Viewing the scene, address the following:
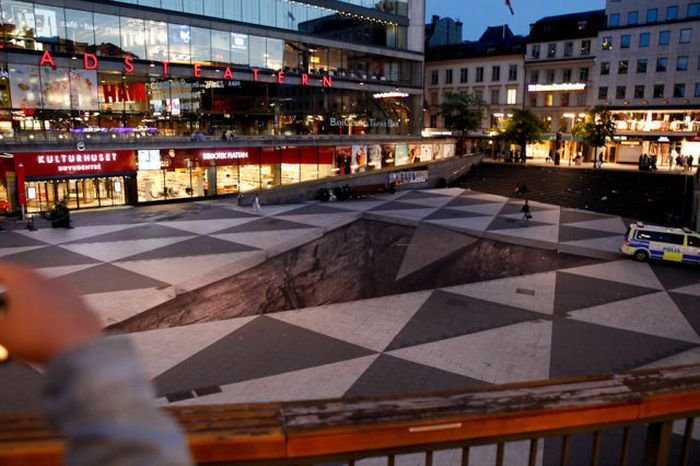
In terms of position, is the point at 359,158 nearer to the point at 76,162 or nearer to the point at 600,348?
the point at 76,162

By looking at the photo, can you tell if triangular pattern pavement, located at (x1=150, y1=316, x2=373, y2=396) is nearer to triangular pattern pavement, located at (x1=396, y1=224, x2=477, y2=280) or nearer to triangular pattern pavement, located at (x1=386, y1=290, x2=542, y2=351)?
triangular pattern pavement, located at (x1=386, y1=290, x2=542, y2=351)

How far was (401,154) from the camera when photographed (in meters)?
52.9

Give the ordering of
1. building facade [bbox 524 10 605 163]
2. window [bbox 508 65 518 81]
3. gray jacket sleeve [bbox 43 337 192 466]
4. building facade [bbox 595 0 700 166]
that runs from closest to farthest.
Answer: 1. gray jacket sleeve [bbox 43 337 192 466]
2. building facade [bbox 595 0 700 166]
3. building facade [bbox 524 10 605 163]
4. window [bbox 508 65 518 81]

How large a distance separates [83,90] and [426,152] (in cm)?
3229

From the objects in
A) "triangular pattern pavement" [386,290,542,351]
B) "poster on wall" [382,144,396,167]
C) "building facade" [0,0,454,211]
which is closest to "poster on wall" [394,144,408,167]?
"building facade" [0,0,454,211]

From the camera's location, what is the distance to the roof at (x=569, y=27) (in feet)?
207

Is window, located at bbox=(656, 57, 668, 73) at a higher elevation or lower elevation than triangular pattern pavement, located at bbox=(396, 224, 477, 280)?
higher

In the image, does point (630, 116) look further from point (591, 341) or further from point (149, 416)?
point (149, 416)

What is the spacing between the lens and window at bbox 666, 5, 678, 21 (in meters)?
56.5

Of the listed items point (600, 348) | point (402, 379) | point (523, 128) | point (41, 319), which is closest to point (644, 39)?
point (523, 128)

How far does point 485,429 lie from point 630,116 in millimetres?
67513

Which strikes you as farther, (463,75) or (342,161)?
(463,75)

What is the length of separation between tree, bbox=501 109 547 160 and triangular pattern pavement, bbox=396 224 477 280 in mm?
33641

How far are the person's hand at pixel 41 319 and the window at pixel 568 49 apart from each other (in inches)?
2835
